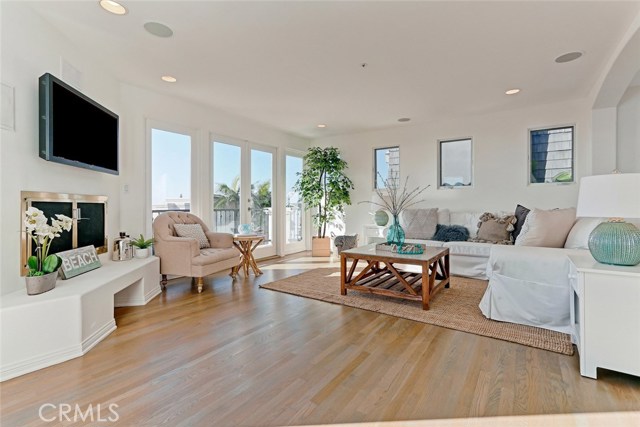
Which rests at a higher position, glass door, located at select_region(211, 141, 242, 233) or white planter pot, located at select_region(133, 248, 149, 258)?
glass door, located at select_region(211, 141, 242, 233)

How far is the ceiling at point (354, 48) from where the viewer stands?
2309mm

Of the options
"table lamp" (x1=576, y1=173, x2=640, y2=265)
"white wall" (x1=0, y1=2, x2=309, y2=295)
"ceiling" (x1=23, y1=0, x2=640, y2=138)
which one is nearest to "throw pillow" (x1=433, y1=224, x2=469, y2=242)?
"ceiling" (x1=23, y1=0, x2=640, y2=138)

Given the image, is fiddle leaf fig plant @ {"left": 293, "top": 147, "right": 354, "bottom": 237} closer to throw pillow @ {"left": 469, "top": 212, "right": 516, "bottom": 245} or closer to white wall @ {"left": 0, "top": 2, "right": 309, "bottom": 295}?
white wall @ {"left": 0, "top": 2, "right": 309, "bottom": 295}

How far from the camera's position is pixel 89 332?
219 cm

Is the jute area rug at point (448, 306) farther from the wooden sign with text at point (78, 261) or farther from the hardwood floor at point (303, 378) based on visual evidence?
the wooden sign with text at point (78, 261)

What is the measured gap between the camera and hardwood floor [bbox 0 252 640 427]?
152 centimetres

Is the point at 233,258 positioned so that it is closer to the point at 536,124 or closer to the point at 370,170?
the point at 370,170

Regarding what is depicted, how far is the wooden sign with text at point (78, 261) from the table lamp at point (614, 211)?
3719mm

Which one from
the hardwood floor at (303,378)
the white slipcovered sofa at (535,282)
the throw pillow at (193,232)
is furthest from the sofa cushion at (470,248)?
the throw pillow at (193,232)

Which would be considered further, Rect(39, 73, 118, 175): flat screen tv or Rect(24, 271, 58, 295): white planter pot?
Rect(39, 73, 118, 175): flat screen tv

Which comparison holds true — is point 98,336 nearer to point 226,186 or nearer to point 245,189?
point 226,186

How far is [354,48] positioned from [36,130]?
8.77ft

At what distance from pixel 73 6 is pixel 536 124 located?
5599 millimetres

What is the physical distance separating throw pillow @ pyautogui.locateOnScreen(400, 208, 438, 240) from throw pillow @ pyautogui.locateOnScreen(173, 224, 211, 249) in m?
2.97
